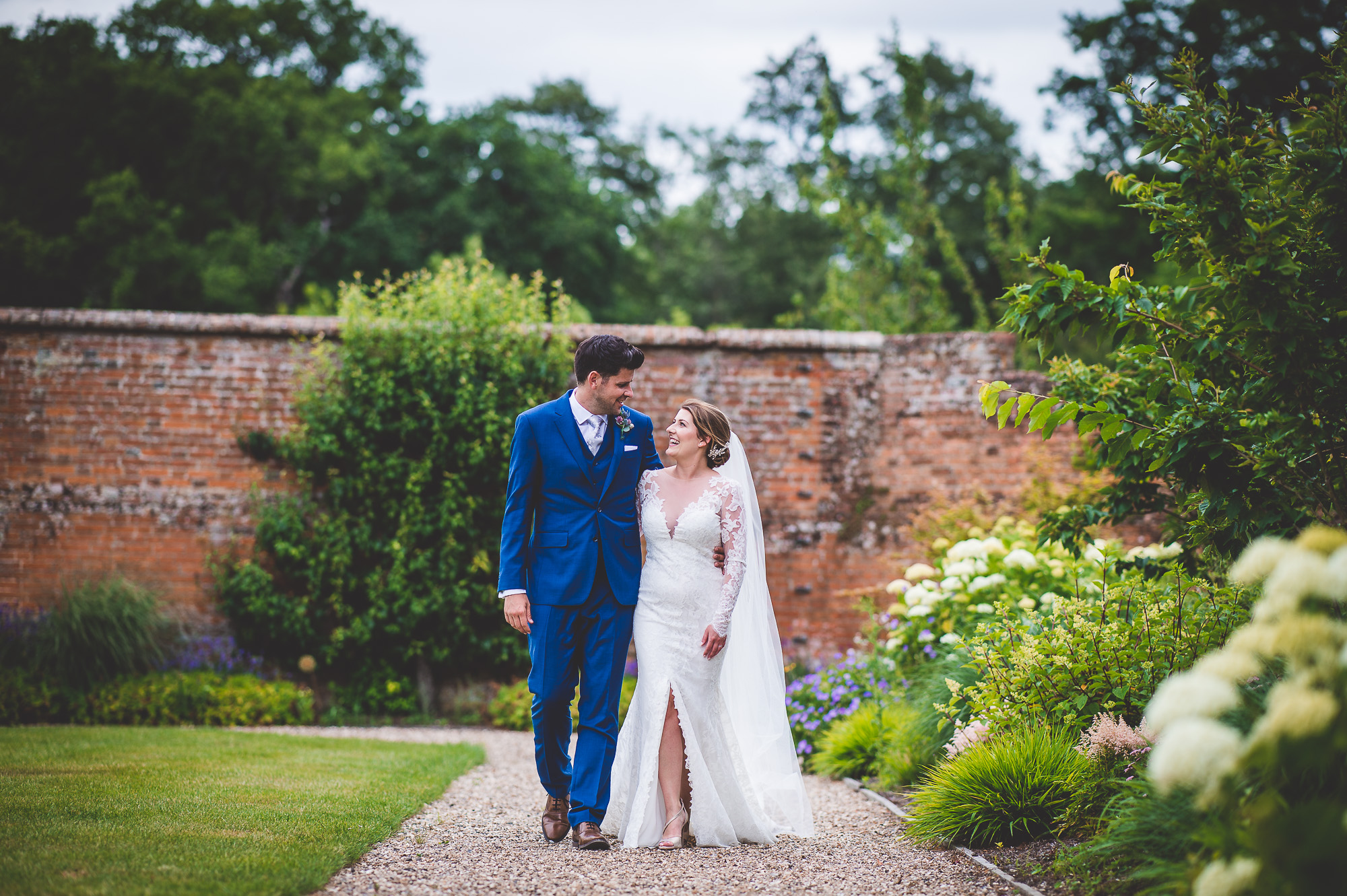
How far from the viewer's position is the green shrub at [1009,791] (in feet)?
12.1

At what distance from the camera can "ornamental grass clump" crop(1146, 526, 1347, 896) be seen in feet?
5.43

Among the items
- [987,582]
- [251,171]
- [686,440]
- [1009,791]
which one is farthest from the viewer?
[251,171]

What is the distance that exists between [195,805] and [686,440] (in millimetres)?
2668

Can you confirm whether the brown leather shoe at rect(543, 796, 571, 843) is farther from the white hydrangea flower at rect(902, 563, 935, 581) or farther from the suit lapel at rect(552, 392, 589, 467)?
the white hydrangea flower at rect(902, 563, 935, 581)

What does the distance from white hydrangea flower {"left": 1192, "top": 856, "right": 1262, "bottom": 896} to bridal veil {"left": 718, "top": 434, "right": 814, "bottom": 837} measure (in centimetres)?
250

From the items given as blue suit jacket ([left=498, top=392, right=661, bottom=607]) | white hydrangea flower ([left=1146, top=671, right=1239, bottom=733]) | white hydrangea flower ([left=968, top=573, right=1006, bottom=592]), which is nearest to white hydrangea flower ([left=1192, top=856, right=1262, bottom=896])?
white hydrangea flower ([left=1146, top=671, right=1239, bottom=733])

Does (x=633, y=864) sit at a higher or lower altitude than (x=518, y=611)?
lower

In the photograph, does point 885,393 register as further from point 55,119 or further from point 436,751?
point 55,119

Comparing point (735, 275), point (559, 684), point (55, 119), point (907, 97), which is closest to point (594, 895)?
point (559, 684)

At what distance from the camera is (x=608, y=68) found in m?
29.1

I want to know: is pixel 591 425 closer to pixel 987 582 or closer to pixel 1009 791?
pixel 1009 791

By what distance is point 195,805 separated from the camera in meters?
3.96

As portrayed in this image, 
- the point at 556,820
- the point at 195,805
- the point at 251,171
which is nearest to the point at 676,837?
the point at 556,820

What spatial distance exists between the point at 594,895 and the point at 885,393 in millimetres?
5971
